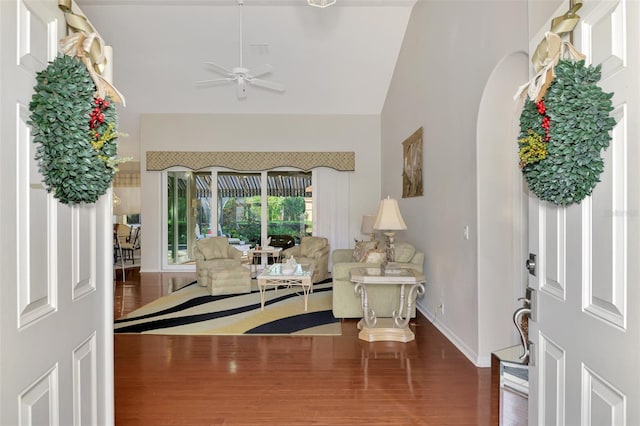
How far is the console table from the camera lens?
149 inches

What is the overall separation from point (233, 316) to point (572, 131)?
4273mm

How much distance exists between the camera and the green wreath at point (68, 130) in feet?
3.36

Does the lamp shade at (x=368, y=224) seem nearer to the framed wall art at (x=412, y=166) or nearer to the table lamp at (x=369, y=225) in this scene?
the table lamp at (x=369, y=225)

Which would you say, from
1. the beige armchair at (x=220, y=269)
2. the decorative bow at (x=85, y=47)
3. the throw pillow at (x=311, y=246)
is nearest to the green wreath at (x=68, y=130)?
the decorative bow at (x=85, y=47)

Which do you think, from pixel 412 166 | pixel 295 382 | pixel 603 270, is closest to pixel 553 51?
pixel 603 270

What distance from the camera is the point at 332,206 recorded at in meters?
8.21

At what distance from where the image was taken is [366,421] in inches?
91.3

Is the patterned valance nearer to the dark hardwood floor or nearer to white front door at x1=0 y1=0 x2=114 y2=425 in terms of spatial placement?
the dark hardwood floor

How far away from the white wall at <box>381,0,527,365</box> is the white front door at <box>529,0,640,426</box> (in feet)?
6.12

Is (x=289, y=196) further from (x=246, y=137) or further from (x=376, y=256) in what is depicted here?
(x=376, y=256)

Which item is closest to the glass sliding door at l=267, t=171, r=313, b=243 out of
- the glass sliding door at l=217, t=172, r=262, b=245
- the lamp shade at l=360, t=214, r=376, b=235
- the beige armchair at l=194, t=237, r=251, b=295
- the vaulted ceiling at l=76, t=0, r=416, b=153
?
the glass sliding door at l=217, t=172, r=262, b=245

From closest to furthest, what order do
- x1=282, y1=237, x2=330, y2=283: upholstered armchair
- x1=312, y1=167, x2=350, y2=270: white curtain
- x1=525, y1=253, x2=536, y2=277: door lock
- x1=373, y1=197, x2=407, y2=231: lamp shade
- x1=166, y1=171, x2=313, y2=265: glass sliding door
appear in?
x1=525, y1=253, x2=536, y2=277: door lock, x1=373, y1=197, x2=407, y2=231: lamp shade, x1=282, y1=237, x2=330, y2=283: upholstered armchair, x1=312, y1=167, x2=350, y2=270: white curtain, x1=166, y1=171, x2=313, y2=265: glass sliding door

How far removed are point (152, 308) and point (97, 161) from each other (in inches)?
177

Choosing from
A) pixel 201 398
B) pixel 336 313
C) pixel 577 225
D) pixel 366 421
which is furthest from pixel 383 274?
pixel 577 225
